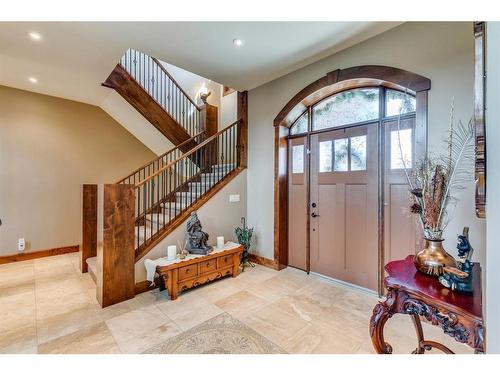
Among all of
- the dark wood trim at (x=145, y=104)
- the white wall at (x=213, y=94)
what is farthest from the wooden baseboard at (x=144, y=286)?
the white wall at (x=213, y=94)

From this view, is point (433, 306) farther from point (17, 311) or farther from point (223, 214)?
point (17, 311)

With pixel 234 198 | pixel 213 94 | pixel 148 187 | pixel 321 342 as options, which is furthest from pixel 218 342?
pixel 213 94

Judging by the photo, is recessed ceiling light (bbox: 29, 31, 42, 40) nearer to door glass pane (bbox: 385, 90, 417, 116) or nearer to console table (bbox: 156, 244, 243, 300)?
console table (bbox: 156, 244, 243, 300)

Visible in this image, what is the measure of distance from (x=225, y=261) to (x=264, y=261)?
87cm

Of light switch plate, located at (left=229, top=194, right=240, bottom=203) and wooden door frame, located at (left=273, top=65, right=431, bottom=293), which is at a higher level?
wooden door frame, located at (left=273, top=65, right=431, bottom=293)

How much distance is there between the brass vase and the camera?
1300 millimetres

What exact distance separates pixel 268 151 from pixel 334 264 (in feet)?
6.65

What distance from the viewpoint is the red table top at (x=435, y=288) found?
1.03 m

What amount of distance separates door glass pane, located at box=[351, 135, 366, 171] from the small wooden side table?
63.6 inches

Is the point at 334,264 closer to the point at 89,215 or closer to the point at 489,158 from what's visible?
the point at 489,158

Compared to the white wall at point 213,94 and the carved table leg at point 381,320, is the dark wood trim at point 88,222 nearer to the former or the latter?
the white wall at point 213,94

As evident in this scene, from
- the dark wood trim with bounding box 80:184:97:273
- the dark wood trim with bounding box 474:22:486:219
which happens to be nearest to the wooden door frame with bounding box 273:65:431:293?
the dark wood trim with bounding box 474:22:486:219
